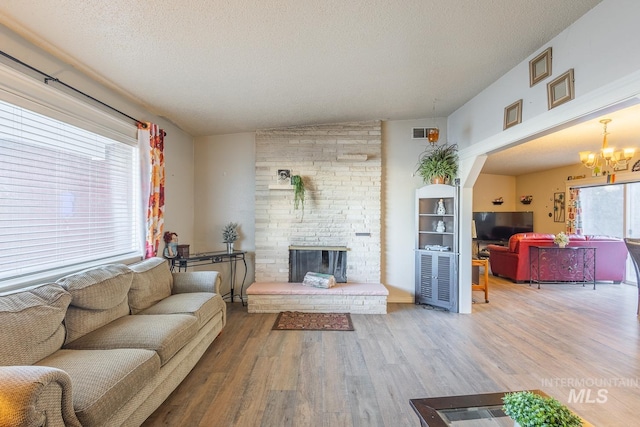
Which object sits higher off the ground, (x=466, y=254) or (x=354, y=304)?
(x=466, y=254)

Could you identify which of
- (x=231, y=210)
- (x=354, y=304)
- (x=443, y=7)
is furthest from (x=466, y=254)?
(x=231, y=210)

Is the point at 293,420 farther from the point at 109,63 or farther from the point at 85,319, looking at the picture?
the point at 109,63

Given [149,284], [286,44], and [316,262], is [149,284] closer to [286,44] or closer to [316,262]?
[316,262]

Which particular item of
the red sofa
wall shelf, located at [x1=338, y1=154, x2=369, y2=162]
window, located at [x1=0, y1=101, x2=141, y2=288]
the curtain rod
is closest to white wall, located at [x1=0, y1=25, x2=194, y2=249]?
the curtain rod

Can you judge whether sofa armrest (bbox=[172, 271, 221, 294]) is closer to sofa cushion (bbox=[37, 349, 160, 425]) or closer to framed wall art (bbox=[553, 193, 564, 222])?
sofa cushion (bbox=[37, 349, 160, 425])

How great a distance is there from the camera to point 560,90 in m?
2.08

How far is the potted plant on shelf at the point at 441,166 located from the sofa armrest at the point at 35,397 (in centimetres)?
409

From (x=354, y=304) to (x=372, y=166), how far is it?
2.01 m

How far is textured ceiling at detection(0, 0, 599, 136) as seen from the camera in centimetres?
176

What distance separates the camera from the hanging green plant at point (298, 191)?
3988mm

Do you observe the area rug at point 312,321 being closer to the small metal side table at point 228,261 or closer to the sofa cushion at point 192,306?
the sofa cushion at point 192,306

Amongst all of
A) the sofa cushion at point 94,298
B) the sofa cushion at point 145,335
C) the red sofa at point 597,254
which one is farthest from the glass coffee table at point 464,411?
the red sofa at point 597,254

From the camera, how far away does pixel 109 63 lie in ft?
7.37

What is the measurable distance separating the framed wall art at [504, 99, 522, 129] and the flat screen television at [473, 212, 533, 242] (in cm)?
490
